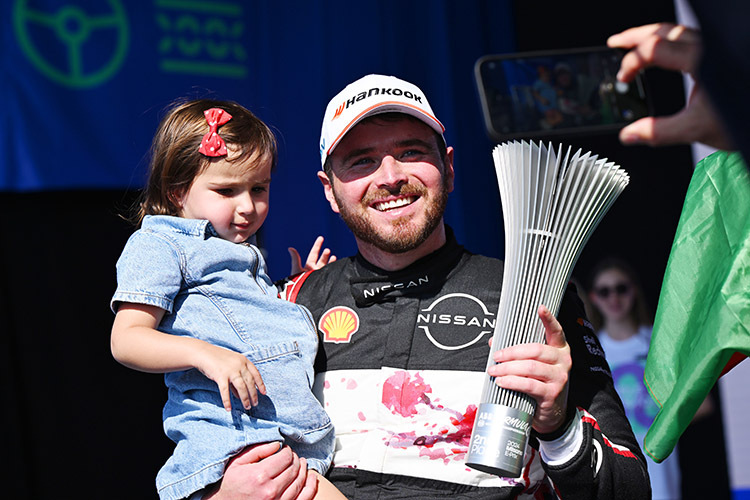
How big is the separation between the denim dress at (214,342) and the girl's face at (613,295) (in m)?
2.53

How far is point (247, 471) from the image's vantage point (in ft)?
4.60

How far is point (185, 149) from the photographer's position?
1597 mm

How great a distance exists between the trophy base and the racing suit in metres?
0.20

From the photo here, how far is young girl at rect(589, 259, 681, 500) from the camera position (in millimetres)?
3570

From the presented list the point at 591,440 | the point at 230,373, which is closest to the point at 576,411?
the point at 591,440

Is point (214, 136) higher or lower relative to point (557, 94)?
lower

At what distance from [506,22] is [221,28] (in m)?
1.53

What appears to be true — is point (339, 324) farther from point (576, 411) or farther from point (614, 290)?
point (614, 290)

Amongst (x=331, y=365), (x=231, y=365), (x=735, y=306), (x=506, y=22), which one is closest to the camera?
(x=735, y=306)

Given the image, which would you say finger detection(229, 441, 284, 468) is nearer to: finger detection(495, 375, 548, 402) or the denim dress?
the denim dress

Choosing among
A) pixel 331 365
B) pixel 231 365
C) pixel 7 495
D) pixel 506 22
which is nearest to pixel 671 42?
pixel 231 365

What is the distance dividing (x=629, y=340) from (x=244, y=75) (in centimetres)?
211

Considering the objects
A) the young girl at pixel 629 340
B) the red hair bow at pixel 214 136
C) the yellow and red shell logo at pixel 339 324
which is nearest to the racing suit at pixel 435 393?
the yellow and red shell logo at pixel 339 324

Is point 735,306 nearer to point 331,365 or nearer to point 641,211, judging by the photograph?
point 331,365
